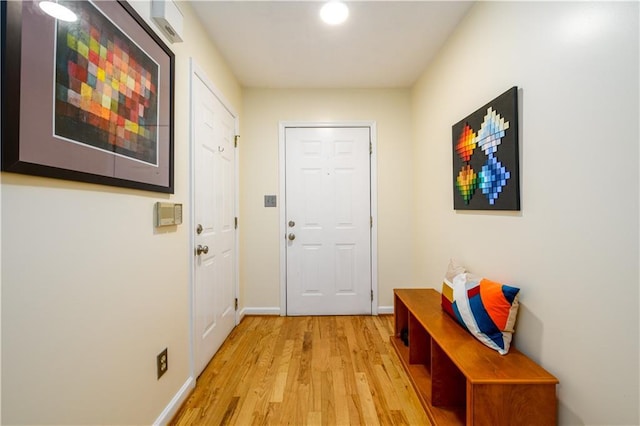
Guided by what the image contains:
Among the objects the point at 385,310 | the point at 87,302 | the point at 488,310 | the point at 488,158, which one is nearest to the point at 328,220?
the point at 385,310

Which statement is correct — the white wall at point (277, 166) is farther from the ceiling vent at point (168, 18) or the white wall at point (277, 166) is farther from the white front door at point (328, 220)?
the ceiling vent at point (168, 18)

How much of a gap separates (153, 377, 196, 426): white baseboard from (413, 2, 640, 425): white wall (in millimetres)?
1853

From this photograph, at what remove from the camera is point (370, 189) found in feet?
9.39

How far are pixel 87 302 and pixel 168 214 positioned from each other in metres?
0.56

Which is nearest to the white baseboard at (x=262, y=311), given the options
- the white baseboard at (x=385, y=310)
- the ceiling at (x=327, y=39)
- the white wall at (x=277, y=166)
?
the white wall at (x=277, y=166)

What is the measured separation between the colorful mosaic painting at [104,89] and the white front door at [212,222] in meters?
0.50

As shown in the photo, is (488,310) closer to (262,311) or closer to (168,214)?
(168,214)

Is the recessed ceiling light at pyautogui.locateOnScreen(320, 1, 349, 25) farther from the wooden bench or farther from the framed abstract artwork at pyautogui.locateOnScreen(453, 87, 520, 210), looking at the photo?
the wooden bench

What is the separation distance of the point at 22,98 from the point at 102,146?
0.28 metres

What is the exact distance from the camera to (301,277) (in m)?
2.87

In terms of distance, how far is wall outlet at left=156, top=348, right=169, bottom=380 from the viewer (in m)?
1.35

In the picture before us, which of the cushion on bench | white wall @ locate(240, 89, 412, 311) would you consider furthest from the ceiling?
the cushion on bench

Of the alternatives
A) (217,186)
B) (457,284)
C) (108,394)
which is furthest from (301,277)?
(108,394)

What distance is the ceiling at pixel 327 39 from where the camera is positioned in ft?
5.70
